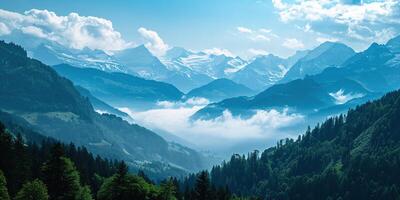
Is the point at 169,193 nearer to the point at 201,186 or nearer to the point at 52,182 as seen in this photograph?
the point at 201,186

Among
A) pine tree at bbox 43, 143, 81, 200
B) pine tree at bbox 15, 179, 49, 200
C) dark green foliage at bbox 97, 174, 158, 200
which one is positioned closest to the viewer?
pine tree at bbox 15, 179, 49, 200

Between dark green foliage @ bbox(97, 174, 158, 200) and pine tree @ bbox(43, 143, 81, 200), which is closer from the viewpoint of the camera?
pine tree @ bbox(43, 143, 81, 200)

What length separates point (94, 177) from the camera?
183m

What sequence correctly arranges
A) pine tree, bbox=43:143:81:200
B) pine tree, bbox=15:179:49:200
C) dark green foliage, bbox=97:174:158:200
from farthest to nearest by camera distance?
dark green foliage, bbox=97:174:158:200 < pine tree, bbox=43:143:81:200 < pine tree, bbox=15:179:49:200

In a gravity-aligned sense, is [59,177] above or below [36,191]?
above

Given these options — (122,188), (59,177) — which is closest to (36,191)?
(59,177)

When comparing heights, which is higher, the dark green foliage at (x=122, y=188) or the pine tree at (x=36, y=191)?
the dark green foliage at (x=122, y=188)

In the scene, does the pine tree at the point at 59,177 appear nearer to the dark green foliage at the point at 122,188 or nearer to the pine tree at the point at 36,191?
the dark green foliage at the point at 122,188

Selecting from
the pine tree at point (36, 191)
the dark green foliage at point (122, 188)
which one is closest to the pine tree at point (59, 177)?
the dark green foliage at point (122, 188)

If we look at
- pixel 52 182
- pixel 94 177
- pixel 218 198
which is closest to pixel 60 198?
pixel 52 182

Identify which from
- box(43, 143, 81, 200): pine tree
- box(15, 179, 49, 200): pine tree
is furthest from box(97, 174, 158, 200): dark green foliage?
box(15, 179, 49, 200): pine tree

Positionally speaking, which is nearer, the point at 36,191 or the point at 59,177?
the point at 36,191

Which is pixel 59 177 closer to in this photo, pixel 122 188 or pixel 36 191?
pixel 36 191

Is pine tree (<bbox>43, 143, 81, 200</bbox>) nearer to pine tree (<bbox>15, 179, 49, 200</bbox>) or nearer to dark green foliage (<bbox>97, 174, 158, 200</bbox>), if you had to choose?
dark green foliage (<bbox>97, 174, 158, 200</bbox>)
